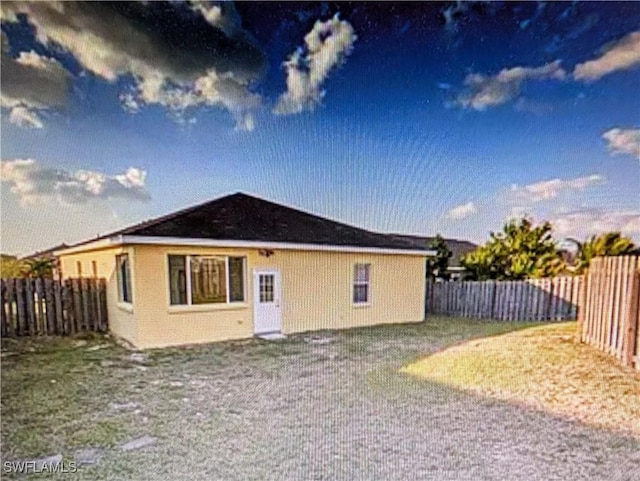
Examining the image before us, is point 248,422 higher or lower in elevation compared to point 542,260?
lower

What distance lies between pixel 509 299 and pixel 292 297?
390cm

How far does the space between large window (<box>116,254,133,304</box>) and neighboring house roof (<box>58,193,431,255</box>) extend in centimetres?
73

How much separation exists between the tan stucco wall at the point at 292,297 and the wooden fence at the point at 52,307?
372mm

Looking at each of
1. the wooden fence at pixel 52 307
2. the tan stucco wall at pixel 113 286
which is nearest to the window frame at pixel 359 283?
the tan stucco wall at pixel 113 286

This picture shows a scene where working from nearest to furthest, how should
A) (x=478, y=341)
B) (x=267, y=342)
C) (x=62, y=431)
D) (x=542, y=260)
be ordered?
(x=62, y=431), (x=542, y=260), (x=478, y=341), (x=267, y=342)

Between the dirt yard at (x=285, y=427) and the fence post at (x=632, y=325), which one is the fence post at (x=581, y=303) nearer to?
the fence post at (x=632, y=325)

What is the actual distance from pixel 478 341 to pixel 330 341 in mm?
2122

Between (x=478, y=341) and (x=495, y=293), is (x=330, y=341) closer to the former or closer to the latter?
(x=478, y=341)

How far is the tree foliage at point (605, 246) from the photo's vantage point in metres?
2.46

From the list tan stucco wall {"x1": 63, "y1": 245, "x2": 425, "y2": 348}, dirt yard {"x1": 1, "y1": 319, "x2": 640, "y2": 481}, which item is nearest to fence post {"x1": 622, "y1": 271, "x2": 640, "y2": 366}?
dirt yard {"x1": 1, "y1": 319, "x2": 640, "y2": 481}

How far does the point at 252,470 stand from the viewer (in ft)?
6.96

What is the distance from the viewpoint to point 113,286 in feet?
22.3

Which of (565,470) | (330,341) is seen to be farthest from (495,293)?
(565,470)
